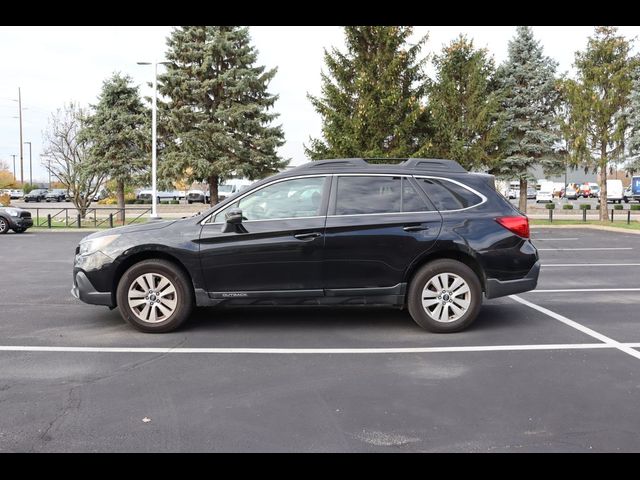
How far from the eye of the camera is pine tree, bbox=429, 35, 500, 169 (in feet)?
103

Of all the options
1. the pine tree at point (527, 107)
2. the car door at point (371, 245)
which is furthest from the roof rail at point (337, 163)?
the pine tree at point (527, 107)

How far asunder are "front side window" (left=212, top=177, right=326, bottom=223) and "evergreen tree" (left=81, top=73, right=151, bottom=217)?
87.1ft

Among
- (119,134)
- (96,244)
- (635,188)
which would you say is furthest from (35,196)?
(96,244)

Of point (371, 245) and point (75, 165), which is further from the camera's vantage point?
point (75, 165)

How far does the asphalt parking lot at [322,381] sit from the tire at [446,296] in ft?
0.55

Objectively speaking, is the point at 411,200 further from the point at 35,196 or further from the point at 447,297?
the point at 35,196

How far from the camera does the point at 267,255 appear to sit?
6.39 metres

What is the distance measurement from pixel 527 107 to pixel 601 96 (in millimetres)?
5517

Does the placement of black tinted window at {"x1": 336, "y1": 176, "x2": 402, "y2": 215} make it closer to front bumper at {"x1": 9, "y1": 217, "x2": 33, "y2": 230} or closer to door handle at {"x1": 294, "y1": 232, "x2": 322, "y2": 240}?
door handle at {"x1": 294, "y1": 232, "x2": 322, "y2": 240}

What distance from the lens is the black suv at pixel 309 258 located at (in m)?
6.41

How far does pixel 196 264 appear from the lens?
6426mm

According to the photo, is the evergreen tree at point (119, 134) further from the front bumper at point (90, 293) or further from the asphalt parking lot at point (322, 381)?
the front bumper at point (90, 293)
